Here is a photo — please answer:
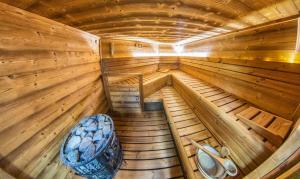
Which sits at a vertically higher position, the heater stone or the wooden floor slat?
the heater stone

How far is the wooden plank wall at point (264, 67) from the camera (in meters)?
1.86

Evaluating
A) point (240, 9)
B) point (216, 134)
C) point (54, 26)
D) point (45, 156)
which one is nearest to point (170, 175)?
point (216, 134)

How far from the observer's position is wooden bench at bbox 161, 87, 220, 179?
1904mm

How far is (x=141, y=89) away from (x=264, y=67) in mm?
2982

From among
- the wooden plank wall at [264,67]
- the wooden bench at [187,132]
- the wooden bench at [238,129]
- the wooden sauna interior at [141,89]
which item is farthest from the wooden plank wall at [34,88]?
the wooden plank wall at [264,67]

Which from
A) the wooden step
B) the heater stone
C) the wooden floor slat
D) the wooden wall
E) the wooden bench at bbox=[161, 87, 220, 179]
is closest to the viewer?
the wooden step

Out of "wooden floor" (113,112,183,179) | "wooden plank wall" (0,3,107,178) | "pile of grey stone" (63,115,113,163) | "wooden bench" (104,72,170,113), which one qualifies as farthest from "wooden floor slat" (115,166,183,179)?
"wooden bench" (104,72,170,113)

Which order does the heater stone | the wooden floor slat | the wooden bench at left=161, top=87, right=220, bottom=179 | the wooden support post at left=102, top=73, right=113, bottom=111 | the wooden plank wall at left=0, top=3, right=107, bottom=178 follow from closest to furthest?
the wooden plank wall at left=0, top=3, right=107, bottom=178
the heater stone
the wooden bench at left=161, top=87, right=220, bottom=179
the wooden floor slat
the wooden support post at left=102, top=73, right=113, bottom=111

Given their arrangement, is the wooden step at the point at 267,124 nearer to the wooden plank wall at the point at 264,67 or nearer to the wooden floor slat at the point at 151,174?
the wooden plank wall at the point at 264,67

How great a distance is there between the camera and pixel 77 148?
1.92 m

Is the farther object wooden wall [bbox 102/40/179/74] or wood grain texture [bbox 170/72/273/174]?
wooden wall [bbox 102/40/179/74]

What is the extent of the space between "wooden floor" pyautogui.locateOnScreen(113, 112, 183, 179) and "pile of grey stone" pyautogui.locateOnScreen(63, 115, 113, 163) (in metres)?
0.86

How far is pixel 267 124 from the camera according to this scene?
180 centimetres

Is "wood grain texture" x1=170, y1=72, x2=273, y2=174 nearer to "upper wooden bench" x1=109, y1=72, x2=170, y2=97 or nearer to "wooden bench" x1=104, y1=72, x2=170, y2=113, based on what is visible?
"wooden bench" x1=104, y1=72, x2=170, y2=113
